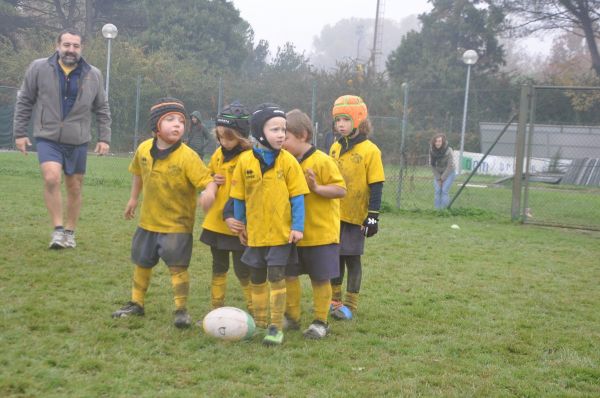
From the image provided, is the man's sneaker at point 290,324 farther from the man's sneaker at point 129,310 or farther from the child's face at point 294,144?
the child's face at point 294,144

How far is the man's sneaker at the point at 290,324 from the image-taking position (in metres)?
5.16

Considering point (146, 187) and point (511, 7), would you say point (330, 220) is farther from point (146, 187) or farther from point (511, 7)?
point (511, 7)

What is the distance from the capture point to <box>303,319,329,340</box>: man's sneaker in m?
4.89

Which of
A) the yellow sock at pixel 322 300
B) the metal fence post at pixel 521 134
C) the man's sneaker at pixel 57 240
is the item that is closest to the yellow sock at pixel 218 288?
the yellow sock at pixel 322 300

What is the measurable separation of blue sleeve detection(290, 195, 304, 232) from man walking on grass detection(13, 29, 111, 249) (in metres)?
3.06

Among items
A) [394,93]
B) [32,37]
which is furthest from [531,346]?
[32,37]

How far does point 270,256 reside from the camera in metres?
4.76

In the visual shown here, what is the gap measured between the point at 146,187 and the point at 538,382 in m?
2.89

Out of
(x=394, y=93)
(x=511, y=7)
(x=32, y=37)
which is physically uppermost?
(x=511, y=7)

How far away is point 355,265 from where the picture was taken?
5719mm

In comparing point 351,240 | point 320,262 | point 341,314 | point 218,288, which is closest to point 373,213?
point 351,240

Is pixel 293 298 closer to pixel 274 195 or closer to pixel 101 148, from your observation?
pixel 274 195

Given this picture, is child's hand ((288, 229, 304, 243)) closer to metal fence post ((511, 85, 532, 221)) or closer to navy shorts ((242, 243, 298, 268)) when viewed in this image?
navy shorts ((242, 243, 298, 268))

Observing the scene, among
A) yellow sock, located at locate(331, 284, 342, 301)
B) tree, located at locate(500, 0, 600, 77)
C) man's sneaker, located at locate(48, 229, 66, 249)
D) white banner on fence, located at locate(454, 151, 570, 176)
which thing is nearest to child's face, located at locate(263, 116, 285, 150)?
yellow sock, located at locate(331, 284, 342, 301)
